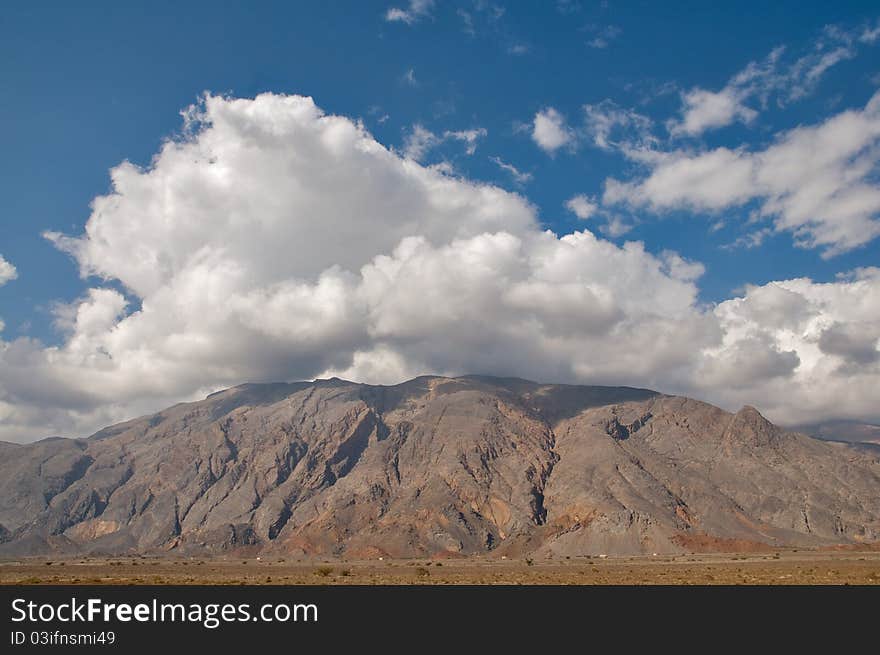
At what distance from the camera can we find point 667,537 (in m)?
191
